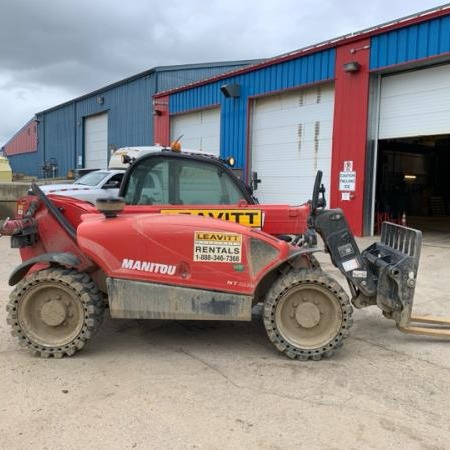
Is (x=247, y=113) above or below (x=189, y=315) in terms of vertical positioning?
above

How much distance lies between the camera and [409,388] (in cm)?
383

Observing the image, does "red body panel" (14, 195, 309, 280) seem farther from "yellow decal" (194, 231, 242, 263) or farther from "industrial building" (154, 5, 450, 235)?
"industrial building" (154, 5, 450, 235)

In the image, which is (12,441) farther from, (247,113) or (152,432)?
(247,113)

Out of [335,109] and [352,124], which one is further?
[335,109]

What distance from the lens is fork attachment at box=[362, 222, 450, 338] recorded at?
4452 millimetres

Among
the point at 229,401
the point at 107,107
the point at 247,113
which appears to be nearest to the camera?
the point at 229,401

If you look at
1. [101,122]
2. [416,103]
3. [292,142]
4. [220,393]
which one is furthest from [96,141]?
[220,393]

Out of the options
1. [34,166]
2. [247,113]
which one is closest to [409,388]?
[247,113]

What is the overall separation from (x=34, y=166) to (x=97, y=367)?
4088 centimetres

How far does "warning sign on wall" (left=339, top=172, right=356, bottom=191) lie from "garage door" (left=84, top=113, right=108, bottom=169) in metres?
18.1

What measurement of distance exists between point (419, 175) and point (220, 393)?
81.0ft

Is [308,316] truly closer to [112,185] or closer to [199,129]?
[112,185]

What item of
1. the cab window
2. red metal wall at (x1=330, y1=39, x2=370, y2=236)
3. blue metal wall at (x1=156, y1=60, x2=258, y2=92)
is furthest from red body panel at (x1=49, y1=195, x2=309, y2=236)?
blue metal wall at (x1=156, y1=60, x2=258, y2=92)

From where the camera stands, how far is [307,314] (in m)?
4.32
